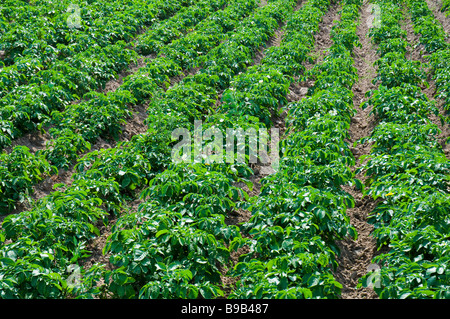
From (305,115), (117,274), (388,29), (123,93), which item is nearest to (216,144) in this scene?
(305,115)

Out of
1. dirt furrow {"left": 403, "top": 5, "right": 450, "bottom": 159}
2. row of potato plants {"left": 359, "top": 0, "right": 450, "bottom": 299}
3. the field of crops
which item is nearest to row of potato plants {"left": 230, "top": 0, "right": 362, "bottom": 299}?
the field of crops

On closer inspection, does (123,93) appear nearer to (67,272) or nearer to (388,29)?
(67,272)

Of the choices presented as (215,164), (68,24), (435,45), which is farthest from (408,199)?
(68,24)

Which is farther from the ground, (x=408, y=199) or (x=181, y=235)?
(x=408, y=199)

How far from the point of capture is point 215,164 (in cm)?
564

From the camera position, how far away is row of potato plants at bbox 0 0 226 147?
6.77 m

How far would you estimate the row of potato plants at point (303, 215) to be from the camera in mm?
3842

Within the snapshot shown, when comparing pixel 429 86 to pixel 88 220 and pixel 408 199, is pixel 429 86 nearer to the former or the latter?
pixel 408 199

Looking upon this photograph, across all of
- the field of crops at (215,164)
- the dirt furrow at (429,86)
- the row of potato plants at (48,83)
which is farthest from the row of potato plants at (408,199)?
the row of potato plants at (48,83)
